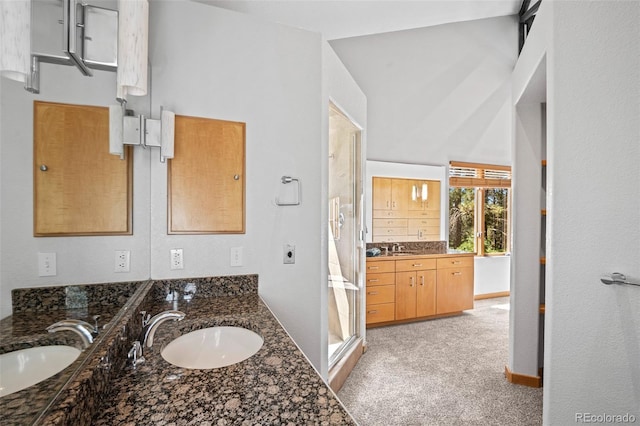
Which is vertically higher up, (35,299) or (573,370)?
(35,299)

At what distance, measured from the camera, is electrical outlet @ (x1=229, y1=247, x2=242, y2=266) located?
1.92 metres

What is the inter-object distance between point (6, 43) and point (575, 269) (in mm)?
2130

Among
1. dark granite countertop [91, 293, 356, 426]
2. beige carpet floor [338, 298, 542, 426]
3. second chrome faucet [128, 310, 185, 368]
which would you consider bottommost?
beige carpet floor [338, 298, 542, 426]

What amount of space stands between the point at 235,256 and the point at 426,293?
9.74 feet

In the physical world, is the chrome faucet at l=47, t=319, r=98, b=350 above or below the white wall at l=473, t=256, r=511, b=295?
above

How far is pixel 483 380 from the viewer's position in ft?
8.67

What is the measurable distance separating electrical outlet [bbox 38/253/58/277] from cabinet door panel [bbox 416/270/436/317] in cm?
377

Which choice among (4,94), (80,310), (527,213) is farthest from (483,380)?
(4,94)

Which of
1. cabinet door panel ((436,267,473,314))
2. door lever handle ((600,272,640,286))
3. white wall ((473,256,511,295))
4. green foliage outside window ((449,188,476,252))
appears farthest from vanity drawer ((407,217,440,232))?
door lever handle ((600,272,640,286))

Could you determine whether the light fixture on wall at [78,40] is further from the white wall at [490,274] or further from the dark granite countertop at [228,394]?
the white wall at [490,274]

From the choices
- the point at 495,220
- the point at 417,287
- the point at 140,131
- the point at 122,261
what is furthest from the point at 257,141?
the point at 495,220

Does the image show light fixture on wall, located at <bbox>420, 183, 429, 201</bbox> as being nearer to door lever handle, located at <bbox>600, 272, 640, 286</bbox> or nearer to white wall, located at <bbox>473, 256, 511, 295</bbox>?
white wall, located at <bbox>473, 256, 511, 295</bbox>

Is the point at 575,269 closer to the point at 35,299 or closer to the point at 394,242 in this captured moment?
the point at 35,299

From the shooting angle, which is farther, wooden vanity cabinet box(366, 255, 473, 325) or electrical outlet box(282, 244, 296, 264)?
wooden vanity cabinet box(366, 255, 473, 325)
